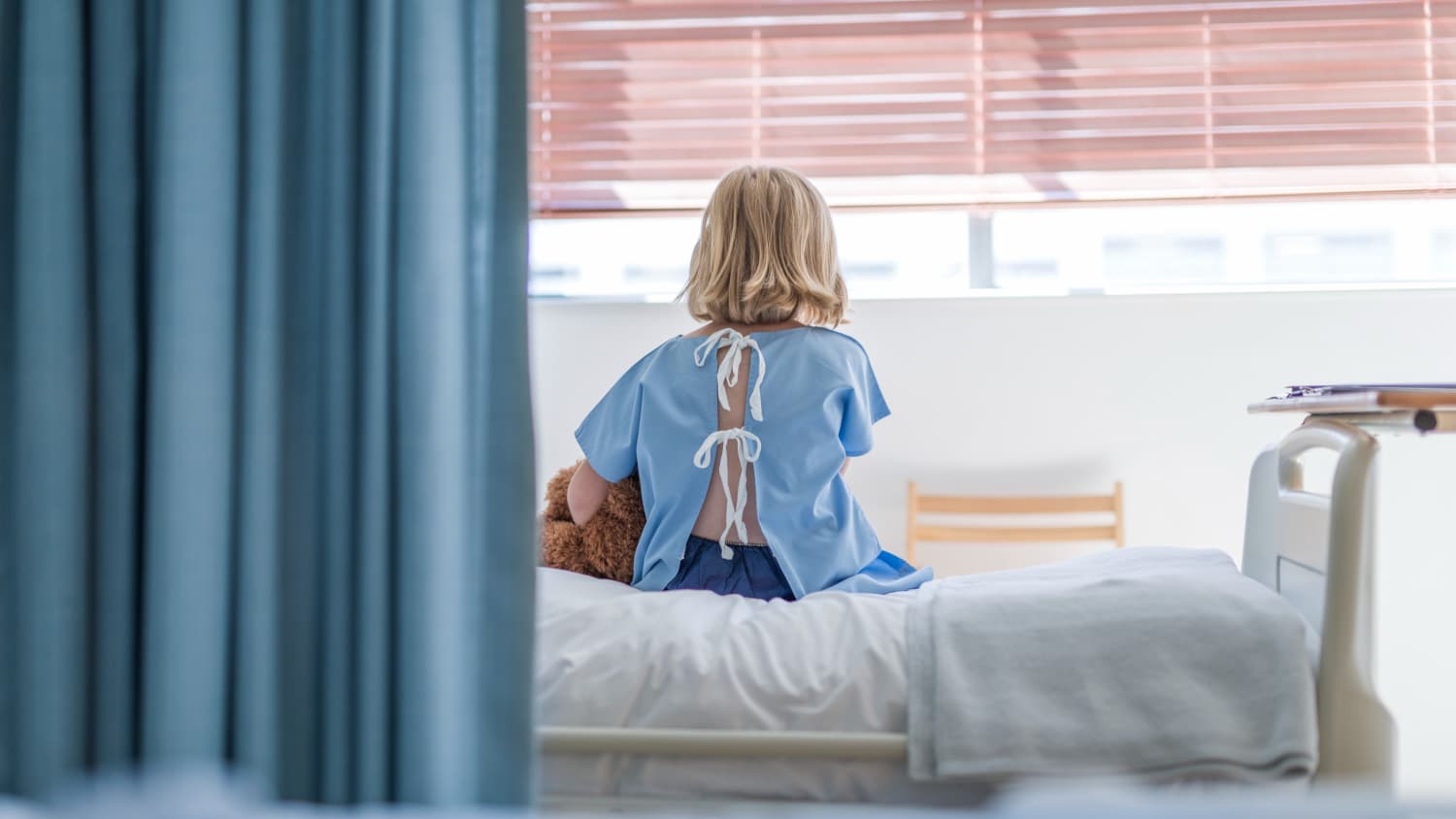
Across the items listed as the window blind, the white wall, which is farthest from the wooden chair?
the window blind

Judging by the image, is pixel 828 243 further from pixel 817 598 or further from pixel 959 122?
pixel 959 122

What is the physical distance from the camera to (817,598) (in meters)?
1.33

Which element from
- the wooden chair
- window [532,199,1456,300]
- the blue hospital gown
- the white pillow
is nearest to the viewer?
the white pillow

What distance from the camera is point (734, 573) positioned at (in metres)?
1.61

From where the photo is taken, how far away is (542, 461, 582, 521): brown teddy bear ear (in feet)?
6.06

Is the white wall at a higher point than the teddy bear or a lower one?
higher

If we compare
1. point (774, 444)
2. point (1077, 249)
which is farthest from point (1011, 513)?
point (774, 444)

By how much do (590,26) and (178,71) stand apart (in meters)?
1.92

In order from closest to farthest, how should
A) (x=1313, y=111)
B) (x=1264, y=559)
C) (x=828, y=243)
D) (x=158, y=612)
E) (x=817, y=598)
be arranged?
(x=158, y=612) → (x=817, y=598) → (x=1264, y=559) → (x=828, y=243) → (x=1313, y=111)

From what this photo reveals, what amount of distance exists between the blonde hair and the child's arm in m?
0.32

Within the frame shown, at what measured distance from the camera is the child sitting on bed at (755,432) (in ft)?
5.21

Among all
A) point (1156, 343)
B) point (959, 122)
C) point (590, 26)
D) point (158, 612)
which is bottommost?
point (158, 612)

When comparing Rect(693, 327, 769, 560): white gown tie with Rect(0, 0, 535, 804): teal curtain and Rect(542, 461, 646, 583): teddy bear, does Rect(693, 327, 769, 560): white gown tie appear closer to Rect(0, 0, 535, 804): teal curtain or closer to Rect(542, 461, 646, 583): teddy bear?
Rect(542, 461, 646, 583): teddy bear

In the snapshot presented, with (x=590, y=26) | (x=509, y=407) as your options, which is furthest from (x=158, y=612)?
(x=590, y=26)
